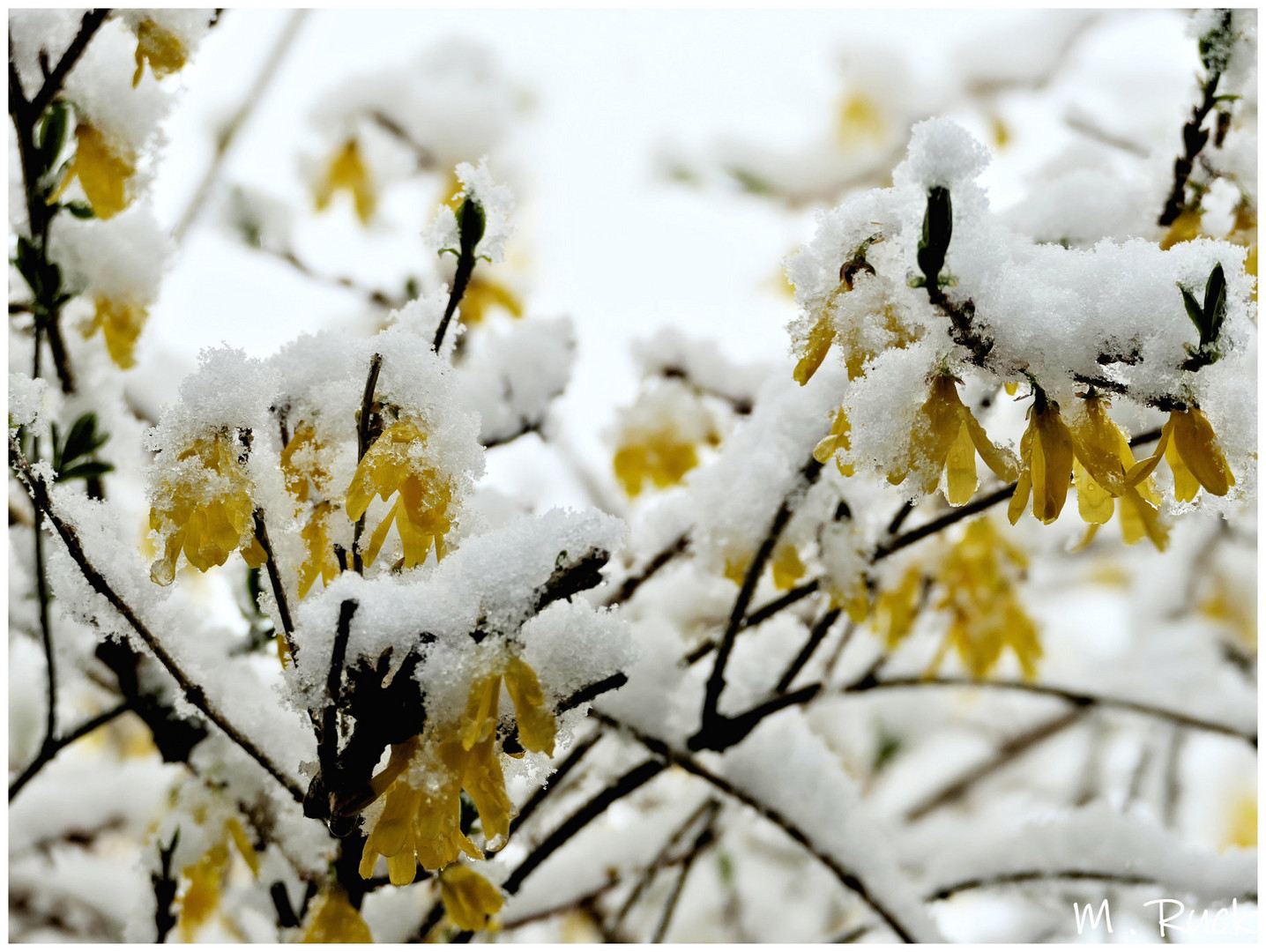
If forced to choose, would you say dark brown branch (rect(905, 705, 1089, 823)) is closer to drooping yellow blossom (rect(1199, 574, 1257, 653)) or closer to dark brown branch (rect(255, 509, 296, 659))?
drooping yellow blossom (rect(1199, 574, 1257, 653))

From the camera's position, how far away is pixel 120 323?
3.23ft

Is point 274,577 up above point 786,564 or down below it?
below

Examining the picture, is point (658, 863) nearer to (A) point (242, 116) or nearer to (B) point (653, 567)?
(B) point (653, 567)

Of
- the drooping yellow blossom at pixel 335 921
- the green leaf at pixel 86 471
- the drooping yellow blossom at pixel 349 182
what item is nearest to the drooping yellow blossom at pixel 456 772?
the drooping yellow blossom at pixel 335 921

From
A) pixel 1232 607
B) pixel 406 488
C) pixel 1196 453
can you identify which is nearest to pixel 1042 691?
pixel 1196 453

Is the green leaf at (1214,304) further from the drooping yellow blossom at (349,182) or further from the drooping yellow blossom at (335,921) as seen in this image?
the drooping yellow blossom at (349,182)

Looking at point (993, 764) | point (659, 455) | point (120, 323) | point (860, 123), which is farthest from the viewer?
point (860, 123)

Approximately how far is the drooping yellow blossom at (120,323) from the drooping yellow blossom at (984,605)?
1.03 meters

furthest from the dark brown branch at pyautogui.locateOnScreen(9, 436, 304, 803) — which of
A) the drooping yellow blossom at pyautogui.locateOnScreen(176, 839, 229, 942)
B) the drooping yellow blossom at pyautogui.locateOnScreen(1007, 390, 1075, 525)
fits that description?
the drooping yellow blossom at pyautogui.locateOnScreen(1007, 390, 1075, 525)

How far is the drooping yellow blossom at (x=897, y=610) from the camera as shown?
1.18 m

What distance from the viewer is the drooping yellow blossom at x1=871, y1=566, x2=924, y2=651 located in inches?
46.4

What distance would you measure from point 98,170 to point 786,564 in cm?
77

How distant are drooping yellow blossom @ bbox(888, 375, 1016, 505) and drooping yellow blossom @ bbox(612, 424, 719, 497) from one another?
0.67 metres

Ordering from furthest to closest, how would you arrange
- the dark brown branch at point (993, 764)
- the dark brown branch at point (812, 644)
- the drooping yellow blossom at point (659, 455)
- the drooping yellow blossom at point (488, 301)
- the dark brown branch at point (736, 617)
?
the dark brown branch at point (993, 764) → the drooping yellow blossom at point (488, 301) → the drooping yellow blossom at point (659, 455) → the dark brown branch at point (812, 644) → the dark brown branch at point (736, 617)
